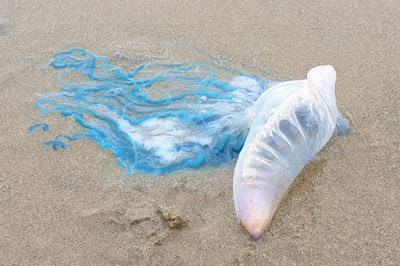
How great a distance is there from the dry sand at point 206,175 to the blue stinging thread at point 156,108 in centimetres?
9

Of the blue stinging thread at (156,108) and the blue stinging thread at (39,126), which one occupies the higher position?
the blue stinging thread at (156,108)

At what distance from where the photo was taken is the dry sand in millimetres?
2291

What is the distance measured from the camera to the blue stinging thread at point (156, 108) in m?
2.79

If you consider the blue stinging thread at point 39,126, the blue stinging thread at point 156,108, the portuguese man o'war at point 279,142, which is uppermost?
the portuguese man o'war at point 279,142

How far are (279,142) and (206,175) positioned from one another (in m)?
0.42

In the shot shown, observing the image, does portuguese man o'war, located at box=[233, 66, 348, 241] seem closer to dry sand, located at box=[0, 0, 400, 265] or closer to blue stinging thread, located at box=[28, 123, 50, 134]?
dry sand, located at box=[0, 0, 400, 265]

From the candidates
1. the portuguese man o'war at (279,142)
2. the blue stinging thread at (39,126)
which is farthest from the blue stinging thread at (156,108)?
the portuguese man o'war at (279,142)

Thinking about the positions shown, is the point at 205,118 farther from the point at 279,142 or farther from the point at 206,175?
the point at 279,142

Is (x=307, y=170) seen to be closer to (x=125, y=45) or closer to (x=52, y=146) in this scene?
(x=52, y=146)

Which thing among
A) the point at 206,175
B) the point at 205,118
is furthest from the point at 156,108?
the point at 206,175

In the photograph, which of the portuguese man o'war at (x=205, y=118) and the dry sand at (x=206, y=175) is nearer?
the dry sand at (x=206, y=175)

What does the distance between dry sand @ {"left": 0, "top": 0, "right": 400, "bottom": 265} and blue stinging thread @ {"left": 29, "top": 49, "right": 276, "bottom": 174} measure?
0.31ft

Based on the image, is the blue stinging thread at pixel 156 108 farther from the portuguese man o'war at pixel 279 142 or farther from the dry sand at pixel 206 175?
the portuguese man o'war at pixel 279 142

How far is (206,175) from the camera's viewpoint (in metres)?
2.66
